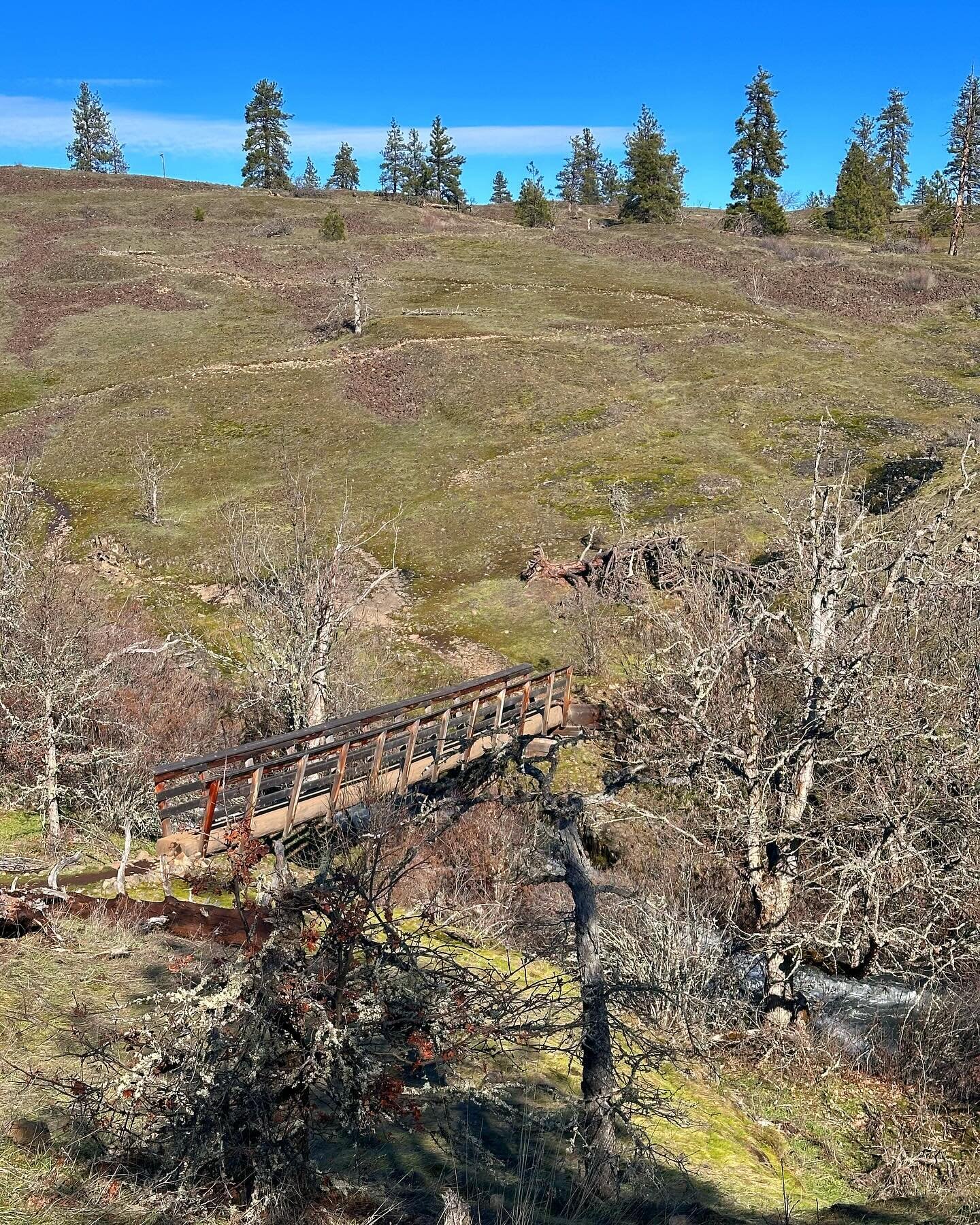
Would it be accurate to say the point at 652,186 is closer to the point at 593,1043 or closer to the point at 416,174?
the point at 416,174

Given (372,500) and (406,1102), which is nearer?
(406,1102)

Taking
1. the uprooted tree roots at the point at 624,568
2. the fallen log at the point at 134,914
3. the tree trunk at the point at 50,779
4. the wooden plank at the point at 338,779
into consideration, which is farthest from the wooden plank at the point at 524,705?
the fallen log at the point at 134,914

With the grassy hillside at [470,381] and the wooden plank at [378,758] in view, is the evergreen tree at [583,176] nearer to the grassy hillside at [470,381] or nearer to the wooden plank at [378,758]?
the grassy hillside at [470,381]

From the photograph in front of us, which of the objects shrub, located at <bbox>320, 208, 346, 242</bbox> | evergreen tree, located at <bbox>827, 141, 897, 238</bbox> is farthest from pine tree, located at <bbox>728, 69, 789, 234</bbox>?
shrub, located at <bbox>320, 208, 346, 242</bbox>

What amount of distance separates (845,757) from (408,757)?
8101 mm

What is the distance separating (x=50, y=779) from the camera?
16125 millimetres

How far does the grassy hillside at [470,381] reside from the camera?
1484 inches

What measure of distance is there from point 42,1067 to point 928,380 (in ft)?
178

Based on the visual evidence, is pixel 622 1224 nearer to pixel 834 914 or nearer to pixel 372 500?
pixel 834 914

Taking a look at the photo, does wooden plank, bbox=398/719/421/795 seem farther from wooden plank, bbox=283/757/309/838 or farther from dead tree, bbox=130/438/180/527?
dead tree, bbox=130/438/180/527

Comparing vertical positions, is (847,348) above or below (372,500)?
above

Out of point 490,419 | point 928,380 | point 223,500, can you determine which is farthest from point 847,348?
point 223,500

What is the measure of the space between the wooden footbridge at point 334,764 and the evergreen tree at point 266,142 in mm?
111690

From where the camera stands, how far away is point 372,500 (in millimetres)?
40438
